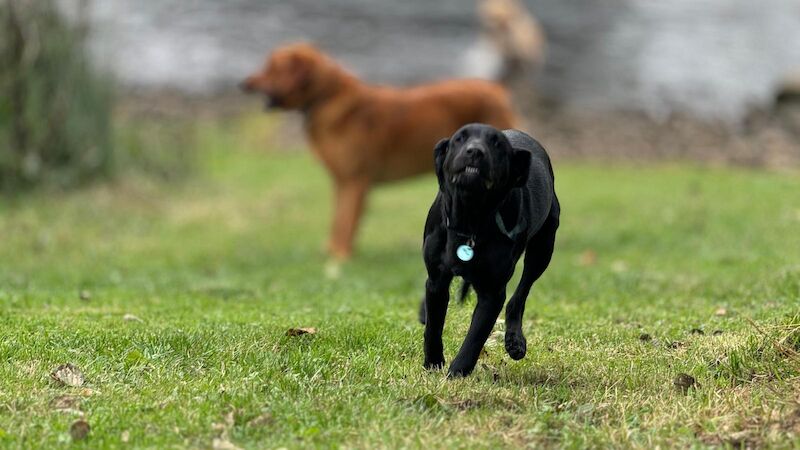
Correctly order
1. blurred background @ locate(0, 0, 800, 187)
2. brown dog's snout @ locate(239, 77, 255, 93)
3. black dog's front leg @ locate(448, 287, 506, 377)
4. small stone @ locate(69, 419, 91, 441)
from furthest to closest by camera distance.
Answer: blurred background @ locate(0, 0, 800, 187) → brown dog's snout @ locate(239, 77, 255, 93) → black dog's front leg @ locate(448, 287, 506, 377) → small stone @ locate(69, 419, 91, 441)

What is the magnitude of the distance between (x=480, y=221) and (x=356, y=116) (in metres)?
6.92

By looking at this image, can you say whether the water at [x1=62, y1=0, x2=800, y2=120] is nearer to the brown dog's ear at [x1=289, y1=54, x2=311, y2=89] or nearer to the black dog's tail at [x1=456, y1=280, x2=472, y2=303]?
the brown dog's ear at [x1=289, y1=54, x2=311, y2=89]

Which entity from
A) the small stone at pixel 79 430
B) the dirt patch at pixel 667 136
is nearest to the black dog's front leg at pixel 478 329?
the small stone at pixel 79 430

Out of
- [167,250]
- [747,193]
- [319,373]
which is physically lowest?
[167,250]

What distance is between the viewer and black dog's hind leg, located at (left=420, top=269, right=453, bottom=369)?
4922 millimetres

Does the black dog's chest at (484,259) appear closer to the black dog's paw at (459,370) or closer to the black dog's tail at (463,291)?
the black dog's paw at (459,370)


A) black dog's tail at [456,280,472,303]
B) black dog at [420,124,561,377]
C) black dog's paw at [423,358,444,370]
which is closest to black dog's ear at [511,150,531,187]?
black dog at [420,124,561,377]

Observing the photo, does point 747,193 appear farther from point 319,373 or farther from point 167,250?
point 319,373

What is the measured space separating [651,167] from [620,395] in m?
13.9

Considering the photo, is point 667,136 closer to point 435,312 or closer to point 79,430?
point 435,312

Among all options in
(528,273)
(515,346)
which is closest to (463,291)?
(528,273)

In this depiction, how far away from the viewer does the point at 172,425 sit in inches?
170

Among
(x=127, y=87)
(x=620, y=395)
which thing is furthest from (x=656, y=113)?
(x=620, y=395)

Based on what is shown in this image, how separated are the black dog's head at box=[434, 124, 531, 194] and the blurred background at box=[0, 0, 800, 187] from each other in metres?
9.83
